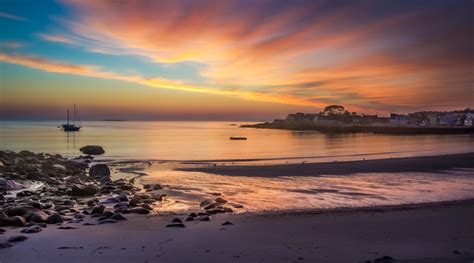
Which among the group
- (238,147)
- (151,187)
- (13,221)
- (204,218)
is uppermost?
(13,221)

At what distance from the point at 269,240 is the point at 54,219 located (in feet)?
16.6

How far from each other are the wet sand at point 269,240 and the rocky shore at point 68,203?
1.70 ft

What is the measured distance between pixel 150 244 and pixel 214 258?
153 cm

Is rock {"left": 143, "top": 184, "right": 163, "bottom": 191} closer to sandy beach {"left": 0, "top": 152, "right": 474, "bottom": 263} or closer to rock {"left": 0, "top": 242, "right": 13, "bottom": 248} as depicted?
sandy beach {"left": 0, "top": 152, "right": 474, "bottom": 263}

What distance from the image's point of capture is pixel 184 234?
8344 mm

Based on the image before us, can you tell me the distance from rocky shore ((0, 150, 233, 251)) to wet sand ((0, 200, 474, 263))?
1.70 feet

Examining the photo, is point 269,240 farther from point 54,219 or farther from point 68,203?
point 68,203

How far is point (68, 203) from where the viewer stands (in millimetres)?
11789

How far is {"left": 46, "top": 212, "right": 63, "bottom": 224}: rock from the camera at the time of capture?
9188 millimetres

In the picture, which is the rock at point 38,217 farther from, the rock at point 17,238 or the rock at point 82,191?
the rock at point 82,191

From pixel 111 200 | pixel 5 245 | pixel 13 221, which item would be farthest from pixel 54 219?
pixel 111 200

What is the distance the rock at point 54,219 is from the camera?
30.1ft

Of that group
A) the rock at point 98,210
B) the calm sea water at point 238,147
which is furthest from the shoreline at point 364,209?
the calm sea water at point 238,147

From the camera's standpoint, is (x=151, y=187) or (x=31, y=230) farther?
(x=151, y=187)
